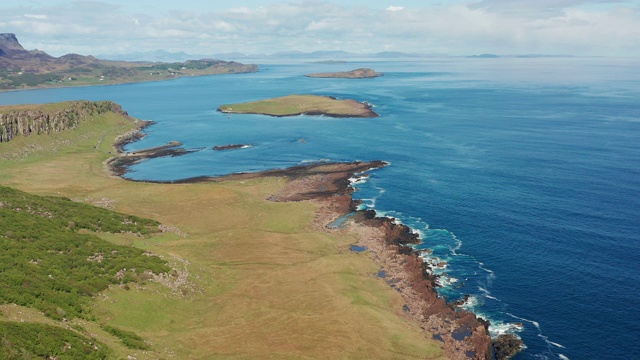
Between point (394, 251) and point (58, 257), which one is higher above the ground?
point (58, 257)

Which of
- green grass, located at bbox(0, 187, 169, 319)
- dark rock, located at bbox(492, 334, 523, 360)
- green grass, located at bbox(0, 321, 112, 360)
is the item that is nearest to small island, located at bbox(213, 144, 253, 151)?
green grass, located at bbox(0, 187, 169, 319)

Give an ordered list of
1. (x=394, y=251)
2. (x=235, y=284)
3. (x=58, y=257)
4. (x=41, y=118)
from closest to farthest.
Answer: (x=58, y=257), (x=235, y=284), (x=394, y=251), (x=41, y=118)

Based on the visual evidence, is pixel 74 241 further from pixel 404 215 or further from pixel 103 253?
pixel 404 215

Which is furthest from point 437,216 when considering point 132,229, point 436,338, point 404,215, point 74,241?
point 74,241

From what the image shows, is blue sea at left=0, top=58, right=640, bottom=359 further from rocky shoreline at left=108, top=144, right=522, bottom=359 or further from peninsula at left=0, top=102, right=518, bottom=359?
peninsula at left=0, top=102, right=518, bottom=359

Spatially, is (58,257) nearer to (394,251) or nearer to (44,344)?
(44,344)

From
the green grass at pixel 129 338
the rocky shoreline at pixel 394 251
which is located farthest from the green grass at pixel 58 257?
the rocky shoreline at pixel 394 251

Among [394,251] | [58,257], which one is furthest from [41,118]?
[394,251]
